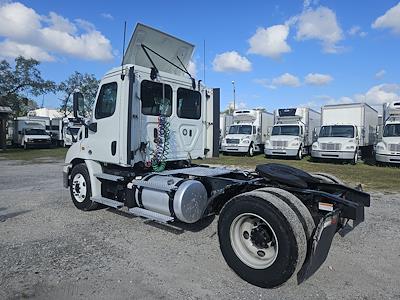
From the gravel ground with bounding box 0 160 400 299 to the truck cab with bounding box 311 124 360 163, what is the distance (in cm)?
1319

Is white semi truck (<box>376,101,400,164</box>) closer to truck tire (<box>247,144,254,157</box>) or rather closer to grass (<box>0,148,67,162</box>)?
truck tire (<box>247,144,254,157</box>)

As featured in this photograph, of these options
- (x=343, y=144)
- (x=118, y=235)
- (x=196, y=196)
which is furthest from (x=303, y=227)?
(x=343, y=144)

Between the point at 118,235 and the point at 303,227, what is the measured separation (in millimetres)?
3129

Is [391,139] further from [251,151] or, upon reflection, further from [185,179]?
[185,179]

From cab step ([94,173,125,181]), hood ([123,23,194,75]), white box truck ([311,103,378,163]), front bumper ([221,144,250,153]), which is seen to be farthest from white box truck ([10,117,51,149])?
hood ([123,23,194,75])

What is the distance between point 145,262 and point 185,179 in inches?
62.1

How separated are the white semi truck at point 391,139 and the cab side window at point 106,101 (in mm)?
16024

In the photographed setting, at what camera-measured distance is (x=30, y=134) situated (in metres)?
33.5

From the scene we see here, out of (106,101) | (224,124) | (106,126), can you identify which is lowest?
(106,126)

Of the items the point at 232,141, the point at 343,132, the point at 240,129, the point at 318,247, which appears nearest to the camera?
the point at 318,247

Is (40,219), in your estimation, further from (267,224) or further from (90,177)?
(267,224)

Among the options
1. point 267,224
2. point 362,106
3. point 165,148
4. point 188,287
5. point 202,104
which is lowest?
point 188,287

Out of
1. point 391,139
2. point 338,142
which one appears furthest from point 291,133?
point 391,139

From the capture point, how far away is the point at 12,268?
14.3 feet
